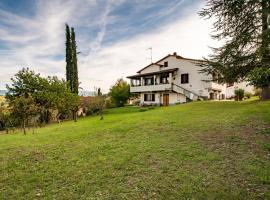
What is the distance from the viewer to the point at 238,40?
20.3m

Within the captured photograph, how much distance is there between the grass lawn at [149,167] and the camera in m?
5.91

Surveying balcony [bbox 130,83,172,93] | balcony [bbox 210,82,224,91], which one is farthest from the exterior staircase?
balcony [bbox 210,82,224,91]

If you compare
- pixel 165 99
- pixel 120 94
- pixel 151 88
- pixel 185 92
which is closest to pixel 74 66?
pixel 120 94

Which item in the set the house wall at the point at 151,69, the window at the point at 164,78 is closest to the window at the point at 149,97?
the window at the point at 164,78

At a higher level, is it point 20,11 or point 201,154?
point 20,11

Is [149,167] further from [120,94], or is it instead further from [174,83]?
[120,94]

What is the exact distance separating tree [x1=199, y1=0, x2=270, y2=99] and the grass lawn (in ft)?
33.9

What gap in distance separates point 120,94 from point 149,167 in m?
40.4

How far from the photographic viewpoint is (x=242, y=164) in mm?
7191

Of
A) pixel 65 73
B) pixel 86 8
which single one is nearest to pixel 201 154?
pixel 86 8

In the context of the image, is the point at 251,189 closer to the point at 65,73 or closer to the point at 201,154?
the point at 201,154

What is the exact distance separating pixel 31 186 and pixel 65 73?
36228mm

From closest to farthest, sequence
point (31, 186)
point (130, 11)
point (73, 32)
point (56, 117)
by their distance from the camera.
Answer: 1. point (31, 186)
2. point (130, 11)
3. point (56, 117)
4. point (73, 32)

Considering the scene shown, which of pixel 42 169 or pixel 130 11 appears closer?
pixel 42 169
